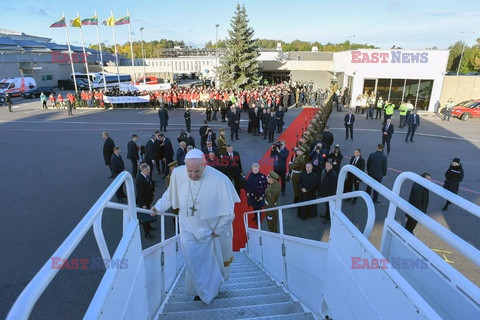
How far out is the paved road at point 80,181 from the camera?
5.67 m

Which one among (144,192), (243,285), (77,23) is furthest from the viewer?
(77,23)

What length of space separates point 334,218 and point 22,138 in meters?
20.5

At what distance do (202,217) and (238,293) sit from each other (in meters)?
1.32

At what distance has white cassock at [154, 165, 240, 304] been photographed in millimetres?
3486

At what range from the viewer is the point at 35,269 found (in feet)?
19.3

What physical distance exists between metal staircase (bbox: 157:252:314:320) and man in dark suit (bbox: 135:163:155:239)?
247cm

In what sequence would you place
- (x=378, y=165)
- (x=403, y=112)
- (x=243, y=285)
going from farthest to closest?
1. (x=403, y=112)
2. (x=378, y=165)
3. (x=243, y=285)

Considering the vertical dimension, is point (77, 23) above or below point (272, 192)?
above

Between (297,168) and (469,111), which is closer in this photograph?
(297,168)

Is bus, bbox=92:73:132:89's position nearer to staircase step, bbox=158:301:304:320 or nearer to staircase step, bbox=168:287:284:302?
staircase step, bbox=168:287:284:302

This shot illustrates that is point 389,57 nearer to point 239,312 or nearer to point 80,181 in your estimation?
point 80,181

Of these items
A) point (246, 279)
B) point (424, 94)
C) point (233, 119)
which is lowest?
point (246, 279)

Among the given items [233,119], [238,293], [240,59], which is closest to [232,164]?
[238,293]

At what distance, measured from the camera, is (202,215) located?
11.4ft
